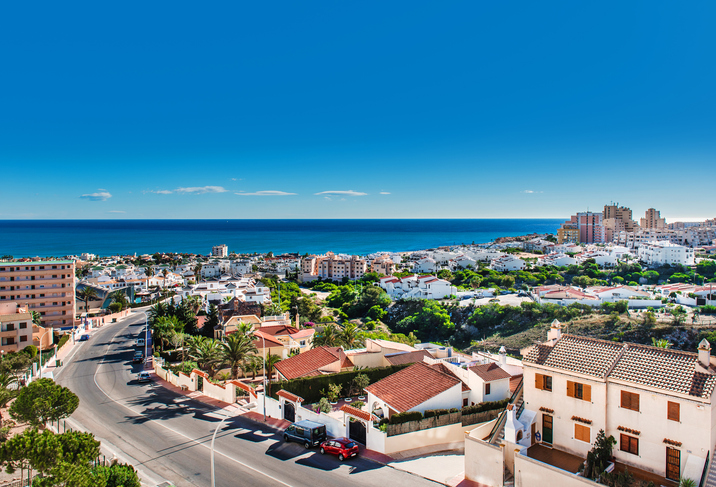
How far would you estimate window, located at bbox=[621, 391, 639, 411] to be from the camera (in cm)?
1877

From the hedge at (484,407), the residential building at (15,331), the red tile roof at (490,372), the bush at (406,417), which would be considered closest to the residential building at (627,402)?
the hedge at (484,407)

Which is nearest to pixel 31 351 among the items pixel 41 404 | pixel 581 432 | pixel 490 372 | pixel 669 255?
pixel 41 404

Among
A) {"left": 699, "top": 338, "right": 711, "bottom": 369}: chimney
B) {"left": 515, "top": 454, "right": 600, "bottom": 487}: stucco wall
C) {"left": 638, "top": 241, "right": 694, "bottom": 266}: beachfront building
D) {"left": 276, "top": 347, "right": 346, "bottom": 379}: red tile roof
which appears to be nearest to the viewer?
{"left": 515, "top": 454, "right": 600, "bottom": 487}: stucco wall

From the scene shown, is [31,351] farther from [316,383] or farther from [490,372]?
[490,372]

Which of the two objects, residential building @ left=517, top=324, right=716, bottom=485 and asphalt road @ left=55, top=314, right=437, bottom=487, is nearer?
residential building @ left=517, top=324, right=716, bottom=485

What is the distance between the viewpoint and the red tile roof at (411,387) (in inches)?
968

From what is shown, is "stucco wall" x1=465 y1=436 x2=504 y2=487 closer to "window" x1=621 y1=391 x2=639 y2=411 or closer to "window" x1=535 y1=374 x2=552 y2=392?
"window" x1=535 y1=374 x2=552 y2=392

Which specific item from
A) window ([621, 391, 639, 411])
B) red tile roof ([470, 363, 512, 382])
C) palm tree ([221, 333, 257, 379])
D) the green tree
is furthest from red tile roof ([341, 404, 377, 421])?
palm tree ([221, 333, 257, 379])

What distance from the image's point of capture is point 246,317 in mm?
53812

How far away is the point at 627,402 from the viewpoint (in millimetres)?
19016

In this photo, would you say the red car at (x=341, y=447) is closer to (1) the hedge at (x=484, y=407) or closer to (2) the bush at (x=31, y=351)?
(1) the hedge at (x=484, y=407)

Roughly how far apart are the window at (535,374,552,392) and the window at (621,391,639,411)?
3.14m

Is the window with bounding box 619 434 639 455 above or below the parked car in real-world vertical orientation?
above

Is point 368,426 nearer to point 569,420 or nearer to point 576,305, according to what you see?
point 569,420
